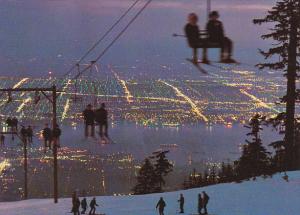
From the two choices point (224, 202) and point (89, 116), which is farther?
point (224, 202)

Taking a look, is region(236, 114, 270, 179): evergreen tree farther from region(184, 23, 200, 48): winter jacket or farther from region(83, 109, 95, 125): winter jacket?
region(184, 23, 200, 48): winter jacket

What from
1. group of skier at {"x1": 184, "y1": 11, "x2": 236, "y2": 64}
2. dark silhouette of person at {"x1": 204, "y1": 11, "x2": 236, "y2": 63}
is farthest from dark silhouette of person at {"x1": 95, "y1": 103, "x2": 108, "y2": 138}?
dark silhouette of person at {"x1": 204, "y1": 11, "x2": 236, "y2": 63}

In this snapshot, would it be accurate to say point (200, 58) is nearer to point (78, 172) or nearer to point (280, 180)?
point (280, 180)

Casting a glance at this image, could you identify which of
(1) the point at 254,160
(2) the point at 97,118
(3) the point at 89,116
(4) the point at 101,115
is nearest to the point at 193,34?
(4) the point at 101,115

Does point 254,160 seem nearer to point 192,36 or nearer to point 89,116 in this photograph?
point 89,116

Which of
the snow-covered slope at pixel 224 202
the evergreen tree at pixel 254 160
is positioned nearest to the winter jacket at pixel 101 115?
the snow-covered slope at pixel 224 202

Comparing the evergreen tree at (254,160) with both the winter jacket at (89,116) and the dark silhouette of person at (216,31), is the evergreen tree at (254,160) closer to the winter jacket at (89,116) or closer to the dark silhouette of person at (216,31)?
the winter jacket at (89,116)
